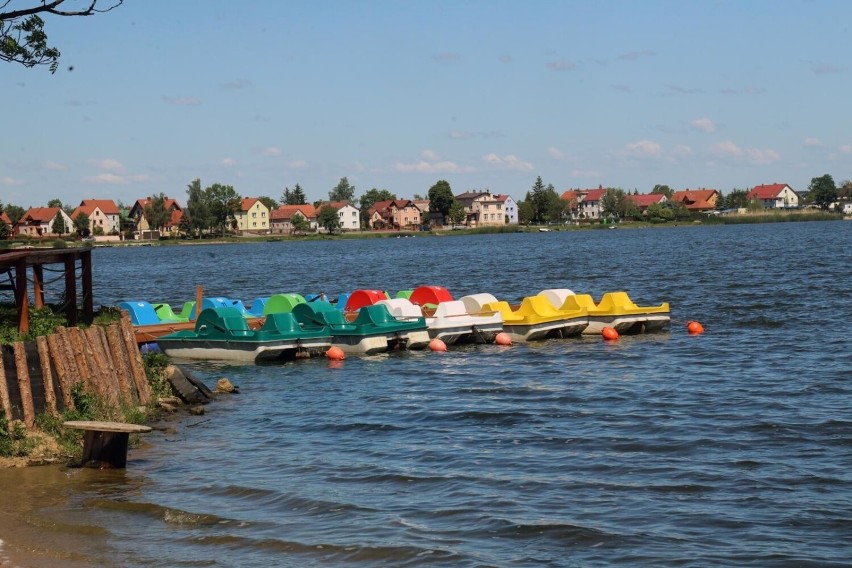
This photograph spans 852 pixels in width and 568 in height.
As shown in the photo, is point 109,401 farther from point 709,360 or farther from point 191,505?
point 709,360

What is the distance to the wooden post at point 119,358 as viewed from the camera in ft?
59.4

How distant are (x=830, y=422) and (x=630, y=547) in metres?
8.04

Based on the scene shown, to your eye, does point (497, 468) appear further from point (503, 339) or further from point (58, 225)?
point (58, 225)

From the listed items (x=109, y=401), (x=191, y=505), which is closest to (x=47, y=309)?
(x=109, y=401)

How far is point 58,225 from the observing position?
185375mm

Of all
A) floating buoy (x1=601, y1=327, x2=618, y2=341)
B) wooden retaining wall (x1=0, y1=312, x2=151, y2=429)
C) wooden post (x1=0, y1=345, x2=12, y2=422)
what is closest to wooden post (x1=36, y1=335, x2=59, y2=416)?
wooden retaining wall (x1=0, y1=312, x2=151, y2=429)

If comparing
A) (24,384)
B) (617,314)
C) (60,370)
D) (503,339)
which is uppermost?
(60,370)

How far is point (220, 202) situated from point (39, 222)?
31.8 metres

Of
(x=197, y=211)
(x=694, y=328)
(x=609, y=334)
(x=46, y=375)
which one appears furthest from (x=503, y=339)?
(x=197, y=211)

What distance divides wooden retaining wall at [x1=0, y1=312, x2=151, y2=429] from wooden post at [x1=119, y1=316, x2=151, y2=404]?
0.22 meters

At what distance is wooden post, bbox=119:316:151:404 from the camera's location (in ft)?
61.6

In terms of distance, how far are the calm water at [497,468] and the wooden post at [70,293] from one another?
3.15 meters

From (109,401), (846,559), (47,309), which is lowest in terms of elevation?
(846,559)

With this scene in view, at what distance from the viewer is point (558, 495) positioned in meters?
14.3
